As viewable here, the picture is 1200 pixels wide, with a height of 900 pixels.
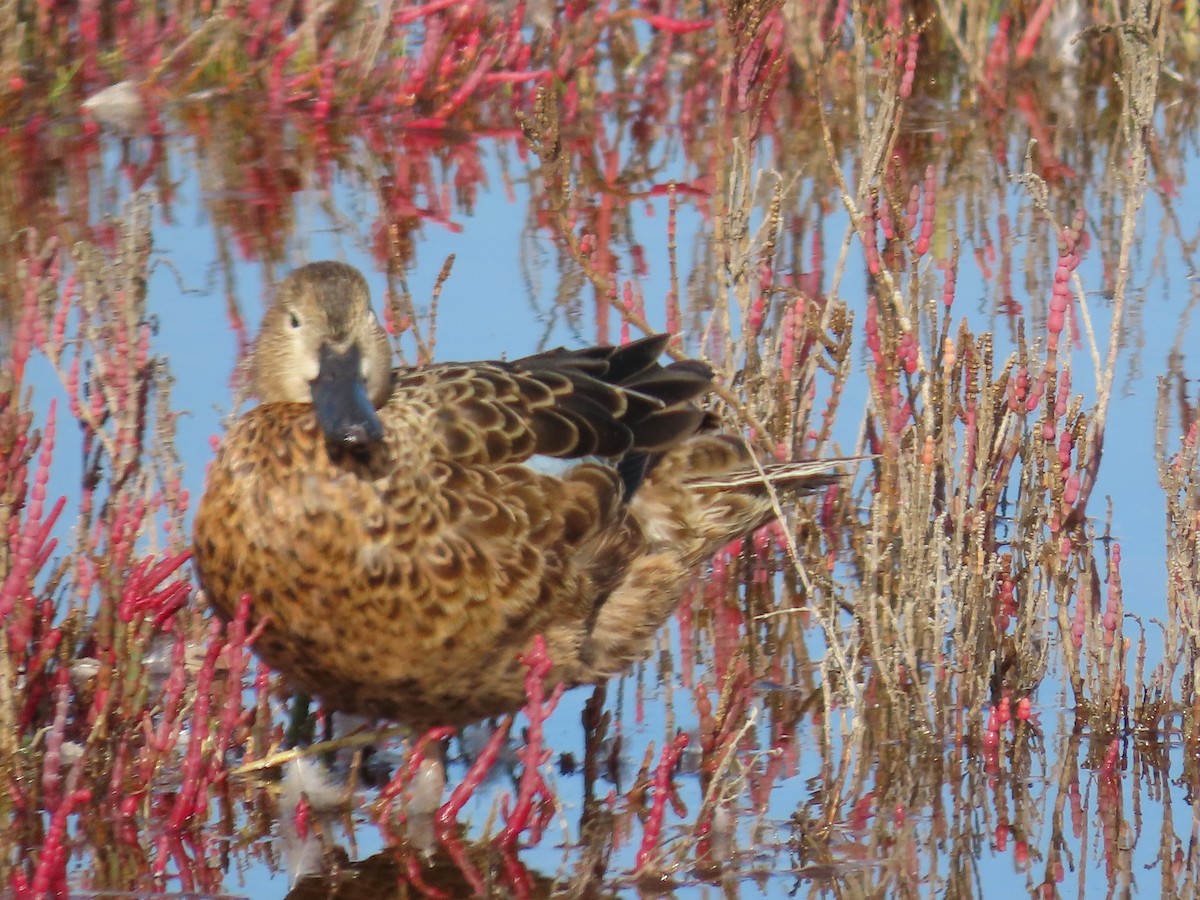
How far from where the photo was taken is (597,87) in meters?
10.1

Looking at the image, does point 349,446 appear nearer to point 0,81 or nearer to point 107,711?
point 107,711

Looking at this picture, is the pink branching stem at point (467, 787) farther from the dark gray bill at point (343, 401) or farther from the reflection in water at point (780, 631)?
the dark gray bill at point (343, 401)

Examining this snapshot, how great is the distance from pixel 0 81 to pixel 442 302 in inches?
100

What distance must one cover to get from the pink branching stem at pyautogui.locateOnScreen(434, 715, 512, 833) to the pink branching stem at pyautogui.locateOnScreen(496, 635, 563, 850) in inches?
2.5

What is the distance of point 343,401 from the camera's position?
4152mm

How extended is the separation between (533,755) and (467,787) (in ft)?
0.61

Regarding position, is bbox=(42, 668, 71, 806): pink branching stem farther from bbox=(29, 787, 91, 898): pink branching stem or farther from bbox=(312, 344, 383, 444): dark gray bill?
bbox=(312, 344, 383, 444): dark gray bill

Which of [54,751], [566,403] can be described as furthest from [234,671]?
[566,403]

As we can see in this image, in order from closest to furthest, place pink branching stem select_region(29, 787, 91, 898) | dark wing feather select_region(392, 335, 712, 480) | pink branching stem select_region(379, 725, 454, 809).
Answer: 1. pink branching stem select_region(29, 787, 91, 898)
2. pink branching stem select_region(379, 725, 454, 809)
3. dark wing feather select_region(392, 335, 712, 480)

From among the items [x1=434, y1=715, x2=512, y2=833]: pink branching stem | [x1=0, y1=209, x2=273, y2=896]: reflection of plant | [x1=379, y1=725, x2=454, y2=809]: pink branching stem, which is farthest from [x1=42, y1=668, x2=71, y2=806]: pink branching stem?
[x1=434, y1=715, x2=512, y2=833]: pink branching stem

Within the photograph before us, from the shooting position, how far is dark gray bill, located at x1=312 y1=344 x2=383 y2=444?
406 centimetres

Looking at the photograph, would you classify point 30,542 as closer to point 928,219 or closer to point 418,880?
point 418,880

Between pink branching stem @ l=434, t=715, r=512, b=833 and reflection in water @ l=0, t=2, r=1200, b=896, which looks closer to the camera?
pink branching stem @ l=434, t=715, r=512, b=833

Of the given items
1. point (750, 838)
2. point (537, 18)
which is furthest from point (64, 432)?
point (537, 18)
